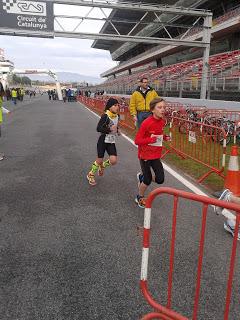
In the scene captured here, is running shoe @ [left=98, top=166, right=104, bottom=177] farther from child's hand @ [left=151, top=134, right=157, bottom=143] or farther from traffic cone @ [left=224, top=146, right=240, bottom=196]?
traffic cone @ [left=224, top=146, right=240, bottom=196]

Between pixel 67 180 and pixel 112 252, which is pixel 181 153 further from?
pixel 112 252

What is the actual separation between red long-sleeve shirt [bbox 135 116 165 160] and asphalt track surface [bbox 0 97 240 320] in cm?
85

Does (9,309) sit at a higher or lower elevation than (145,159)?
lower

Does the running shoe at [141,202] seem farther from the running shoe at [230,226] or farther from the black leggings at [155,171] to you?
the running shoe at [230,226]

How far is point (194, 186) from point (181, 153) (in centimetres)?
290

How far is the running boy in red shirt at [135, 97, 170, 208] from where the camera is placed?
16.3ft

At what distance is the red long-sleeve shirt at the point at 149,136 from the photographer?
5000mm

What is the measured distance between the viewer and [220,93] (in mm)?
20156

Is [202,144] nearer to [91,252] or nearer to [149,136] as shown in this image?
[149,136]

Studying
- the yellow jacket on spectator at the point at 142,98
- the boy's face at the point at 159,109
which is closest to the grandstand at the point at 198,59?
the yellow jacket on spectator at the point at 142,98

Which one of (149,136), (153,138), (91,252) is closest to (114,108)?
(149,136)

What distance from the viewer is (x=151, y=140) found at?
4961mm

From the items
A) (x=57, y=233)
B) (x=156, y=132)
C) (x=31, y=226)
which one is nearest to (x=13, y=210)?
(x=31, y=226)

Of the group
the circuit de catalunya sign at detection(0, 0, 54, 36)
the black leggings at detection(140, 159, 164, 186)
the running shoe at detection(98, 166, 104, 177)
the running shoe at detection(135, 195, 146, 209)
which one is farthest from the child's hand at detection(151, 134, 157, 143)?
the circuit de catalunya sign at detection(0, 0, 54, 36)
